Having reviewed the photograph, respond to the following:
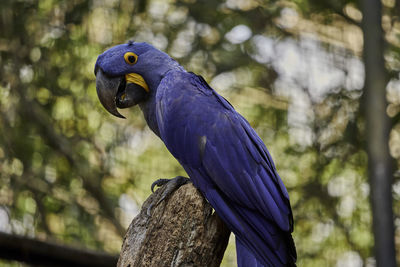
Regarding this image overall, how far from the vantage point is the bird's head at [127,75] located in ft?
7.75

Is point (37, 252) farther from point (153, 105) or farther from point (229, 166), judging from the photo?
point (229, 166)

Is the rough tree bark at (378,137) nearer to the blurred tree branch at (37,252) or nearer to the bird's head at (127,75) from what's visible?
the bird's head at (127,75)

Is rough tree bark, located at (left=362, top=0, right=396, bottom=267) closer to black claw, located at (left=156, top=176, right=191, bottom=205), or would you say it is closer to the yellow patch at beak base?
black claw, located at (left=156, top=176, right=191, bottom=205)

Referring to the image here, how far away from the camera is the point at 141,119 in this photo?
13.5ft

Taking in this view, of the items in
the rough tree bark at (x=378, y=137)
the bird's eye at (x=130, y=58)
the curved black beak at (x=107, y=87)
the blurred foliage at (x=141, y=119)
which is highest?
the bird's eye at (x=130, y=58)

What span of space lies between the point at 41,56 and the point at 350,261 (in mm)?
2737

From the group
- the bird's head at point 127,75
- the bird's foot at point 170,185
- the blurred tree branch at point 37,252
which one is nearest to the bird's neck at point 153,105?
the bird's head at point 127,75

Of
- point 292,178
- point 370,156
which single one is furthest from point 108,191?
Result: point 370,156

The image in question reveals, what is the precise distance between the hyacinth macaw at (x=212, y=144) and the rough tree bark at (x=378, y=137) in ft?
1.70

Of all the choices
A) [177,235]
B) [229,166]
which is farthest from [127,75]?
[177,235]

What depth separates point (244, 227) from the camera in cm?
194

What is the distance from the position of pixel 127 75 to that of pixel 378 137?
116 cm

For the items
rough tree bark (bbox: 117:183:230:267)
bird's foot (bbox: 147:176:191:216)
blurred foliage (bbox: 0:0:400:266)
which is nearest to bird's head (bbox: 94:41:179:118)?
bird's foot (bbox: 147:176:191:216)

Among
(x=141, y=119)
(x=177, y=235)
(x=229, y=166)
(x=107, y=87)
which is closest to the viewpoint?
(x=177, y=235)
